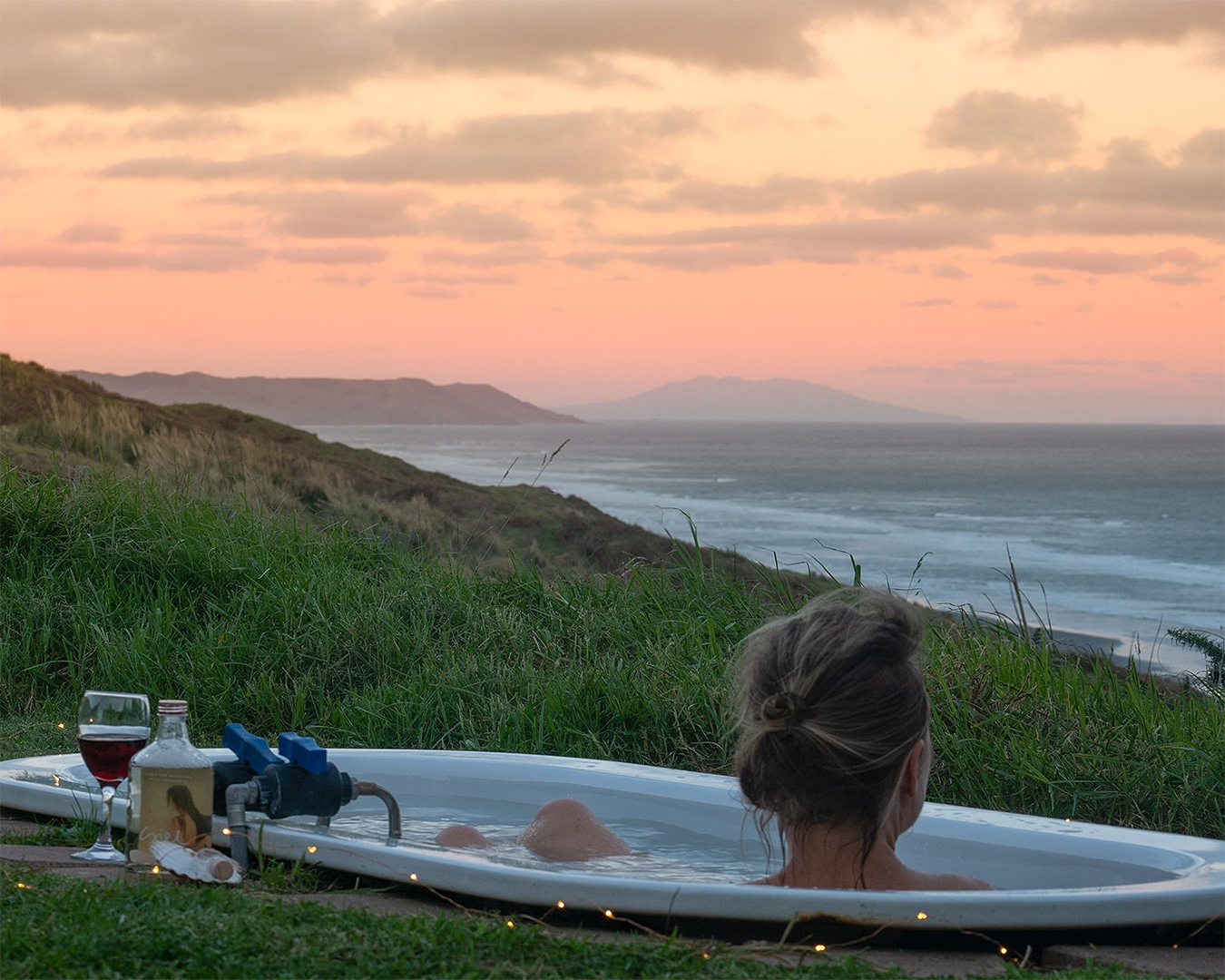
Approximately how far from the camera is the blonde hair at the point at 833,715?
7.54ft

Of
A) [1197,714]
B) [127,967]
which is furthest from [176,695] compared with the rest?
[1197,714]

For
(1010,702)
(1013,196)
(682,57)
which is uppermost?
(1013,196)

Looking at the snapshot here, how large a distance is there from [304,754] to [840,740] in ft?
3.65

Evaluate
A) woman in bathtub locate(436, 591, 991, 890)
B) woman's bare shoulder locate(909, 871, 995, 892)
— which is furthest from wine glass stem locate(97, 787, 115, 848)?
woman's bare shoulder locate(909, 871, 995, 892)

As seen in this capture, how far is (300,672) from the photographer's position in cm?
480

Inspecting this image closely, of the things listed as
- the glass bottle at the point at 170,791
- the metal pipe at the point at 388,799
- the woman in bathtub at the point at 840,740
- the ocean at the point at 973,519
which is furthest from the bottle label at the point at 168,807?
the ocean at the point at 973,519

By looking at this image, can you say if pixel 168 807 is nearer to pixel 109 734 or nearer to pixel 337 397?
pixel 109 734

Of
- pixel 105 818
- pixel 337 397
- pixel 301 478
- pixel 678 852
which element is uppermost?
pixel 337 397

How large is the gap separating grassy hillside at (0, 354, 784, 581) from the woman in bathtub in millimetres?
2568

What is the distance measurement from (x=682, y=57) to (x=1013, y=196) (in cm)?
948

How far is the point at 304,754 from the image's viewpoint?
2.57 meters

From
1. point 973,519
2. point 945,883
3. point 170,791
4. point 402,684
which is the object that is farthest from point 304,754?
point 973,519

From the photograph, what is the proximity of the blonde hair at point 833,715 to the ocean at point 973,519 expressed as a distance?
1594mm

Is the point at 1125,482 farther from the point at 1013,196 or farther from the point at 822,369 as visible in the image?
the point at 1013,196
